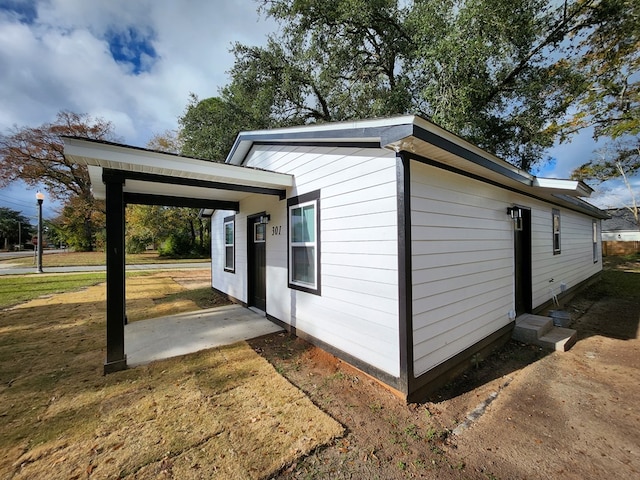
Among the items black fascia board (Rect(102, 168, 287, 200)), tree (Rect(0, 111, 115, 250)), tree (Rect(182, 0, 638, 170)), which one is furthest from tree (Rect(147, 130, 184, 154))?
black fascia board (Rect(102, 168, 287, 200))

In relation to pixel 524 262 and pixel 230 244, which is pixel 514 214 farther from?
pixel 230 244

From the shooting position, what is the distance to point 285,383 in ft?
10.5

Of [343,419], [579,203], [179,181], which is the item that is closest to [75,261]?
[179,181]

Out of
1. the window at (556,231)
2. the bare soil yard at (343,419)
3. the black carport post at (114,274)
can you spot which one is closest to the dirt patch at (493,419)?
the bare soil yard at (343,419)

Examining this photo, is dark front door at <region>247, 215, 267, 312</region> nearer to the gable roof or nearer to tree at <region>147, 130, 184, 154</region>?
the gable roof

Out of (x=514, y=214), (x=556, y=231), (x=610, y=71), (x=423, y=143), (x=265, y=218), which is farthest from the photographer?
(x=610, y=71)

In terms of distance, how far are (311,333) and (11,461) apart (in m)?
3.17

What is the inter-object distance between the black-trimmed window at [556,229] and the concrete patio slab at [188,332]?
736 cm

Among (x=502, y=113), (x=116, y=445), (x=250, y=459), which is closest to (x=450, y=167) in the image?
(x=250, y=459)

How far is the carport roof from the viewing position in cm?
305

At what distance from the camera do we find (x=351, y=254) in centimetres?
347

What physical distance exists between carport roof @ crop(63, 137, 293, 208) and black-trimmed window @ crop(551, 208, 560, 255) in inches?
278

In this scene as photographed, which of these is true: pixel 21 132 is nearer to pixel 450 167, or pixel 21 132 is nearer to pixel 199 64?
pixel 199 64

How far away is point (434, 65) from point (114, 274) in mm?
9688
